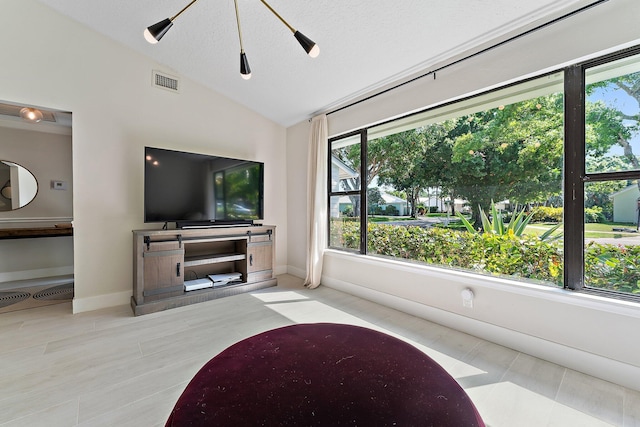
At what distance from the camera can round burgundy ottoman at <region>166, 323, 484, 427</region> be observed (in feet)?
2.31

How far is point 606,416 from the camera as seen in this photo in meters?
1.37

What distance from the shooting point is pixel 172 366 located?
1802mm

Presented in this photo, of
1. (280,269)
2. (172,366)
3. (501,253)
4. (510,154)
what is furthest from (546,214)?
(280,269)

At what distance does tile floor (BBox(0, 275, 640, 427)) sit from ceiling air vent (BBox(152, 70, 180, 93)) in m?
2.68

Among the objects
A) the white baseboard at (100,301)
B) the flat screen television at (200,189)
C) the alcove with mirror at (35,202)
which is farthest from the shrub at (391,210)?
the alcove with mirror at (35,202)

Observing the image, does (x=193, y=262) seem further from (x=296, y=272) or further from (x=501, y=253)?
(x=501, y=253)

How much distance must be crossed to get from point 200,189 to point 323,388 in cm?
294

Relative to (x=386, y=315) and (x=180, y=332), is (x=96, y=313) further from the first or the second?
(x=386, y=315)

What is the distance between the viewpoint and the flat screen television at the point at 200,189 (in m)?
2.91

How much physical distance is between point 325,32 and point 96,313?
3.58 m

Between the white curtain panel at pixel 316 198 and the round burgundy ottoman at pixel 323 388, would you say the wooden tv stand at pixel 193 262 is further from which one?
the round burgundy ottoman at pixel 323 388

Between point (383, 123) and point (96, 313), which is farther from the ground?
point (383, 123)

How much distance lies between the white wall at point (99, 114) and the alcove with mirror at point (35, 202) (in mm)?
1046

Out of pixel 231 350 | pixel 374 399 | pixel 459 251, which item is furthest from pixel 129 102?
pixel 459 251
